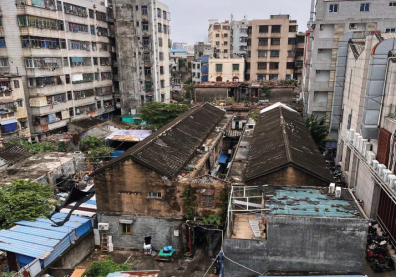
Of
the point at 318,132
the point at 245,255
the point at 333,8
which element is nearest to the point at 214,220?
the point at 245,255

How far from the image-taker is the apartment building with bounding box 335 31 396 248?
1848cm

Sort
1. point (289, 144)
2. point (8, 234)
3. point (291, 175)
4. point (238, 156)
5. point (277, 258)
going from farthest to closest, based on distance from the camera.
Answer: point (238, 156), point (289, 144), point (291, 175), point (8, 234), point (277, 258)

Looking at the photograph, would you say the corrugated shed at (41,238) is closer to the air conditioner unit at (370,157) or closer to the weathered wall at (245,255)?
the weathered wall at (245,255)

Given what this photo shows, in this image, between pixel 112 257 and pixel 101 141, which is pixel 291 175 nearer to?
pixel 112 257

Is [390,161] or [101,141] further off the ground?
[390,161]

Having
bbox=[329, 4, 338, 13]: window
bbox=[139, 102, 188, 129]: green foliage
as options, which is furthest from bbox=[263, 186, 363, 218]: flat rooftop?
bbox=[139, 102, 188, 129]: green foliage

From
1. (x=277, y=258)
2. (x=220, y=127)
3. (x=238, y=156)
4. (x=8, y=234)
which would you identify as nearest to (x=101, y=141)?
(x=220, y=127)

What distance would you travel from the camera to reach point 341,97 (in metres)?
30.8

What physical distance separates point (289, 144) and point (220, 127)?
47.0 feet

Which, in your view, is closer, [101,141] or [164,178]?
[164,178]

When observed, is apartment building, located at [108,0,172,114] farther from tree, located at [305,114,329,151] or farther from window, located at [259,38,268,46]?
tree, located at [305,114,329,151]

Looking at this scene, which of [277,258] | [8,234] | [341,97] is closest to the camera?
[277,258]

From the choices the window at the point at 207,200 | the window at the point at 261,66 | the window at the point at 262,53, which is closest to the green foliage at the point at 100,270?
the window at the point at 207,200

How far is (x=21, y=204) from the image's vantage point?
21.2 metres
